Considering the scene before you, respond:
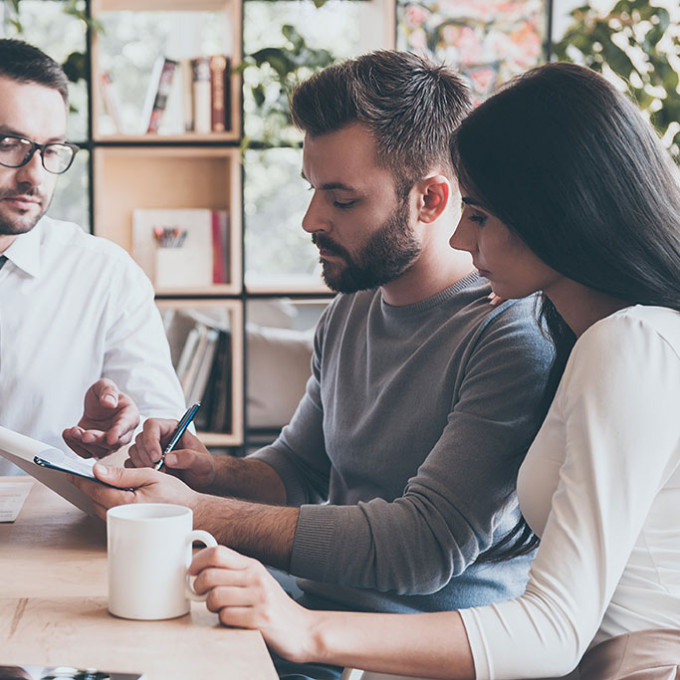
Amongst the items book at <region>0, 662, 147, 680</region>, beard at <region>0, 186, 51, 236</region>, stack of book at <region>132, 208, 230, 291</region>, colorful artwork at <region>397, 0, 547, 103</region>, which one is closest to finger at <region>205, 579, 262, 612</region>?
book at <region>0, 662, 147, 680</region>

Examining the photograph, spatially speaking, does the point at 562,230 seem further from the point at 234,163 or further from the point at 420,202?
the point at 234,163

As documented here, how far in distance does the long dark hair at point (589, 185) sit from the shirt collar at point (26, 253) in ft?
3.95

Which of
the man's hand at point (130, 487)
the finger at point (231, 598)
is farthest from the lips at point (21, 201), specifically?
the finger at point (231, 598)

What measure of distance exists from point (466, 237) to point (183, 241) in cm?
198

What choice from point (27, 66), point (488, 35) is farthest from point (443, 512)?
point (488, 35)

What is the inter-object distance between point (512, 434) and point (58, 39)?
267 cm

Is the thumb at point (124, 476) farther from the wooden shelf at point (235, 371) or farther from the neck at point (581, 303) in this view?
the wooden shelf at point (235, 371)

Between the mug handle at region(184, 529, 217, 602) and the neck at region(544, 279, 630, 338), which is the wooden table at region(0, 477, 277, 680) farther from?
the neck at region(544, 279, 630, 338)

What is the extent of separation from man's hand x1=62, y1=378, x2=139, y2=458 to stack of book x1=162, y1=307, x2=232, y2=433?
5.03 feet

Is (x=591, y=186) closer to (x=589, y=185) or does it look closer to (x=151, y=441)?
(x=589, y=185)

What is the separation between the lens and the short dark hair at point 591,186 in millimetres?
1052

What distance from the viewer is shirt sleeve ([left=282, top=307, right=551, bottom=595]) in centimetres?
119

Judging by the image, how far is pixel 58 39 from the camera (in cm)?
329

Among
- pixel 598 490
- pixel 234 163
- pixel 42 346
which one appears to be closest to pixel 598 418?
pixel 598 490
